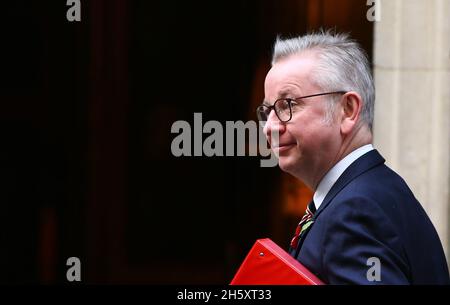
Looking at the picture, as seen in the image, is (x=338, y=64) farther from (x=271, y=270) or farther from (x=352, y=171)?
(x=271, y=270)

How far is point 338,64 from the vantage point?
2.00 meters

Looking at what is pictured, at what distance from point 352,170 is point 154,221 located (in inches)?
144

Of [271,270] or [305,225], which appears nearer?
[271,270]

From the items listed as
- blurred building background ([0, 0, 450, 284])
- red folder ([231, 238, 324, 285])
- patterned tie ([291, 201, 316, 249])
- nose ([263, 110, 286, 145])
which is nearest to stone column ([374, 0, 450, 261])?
blurred building background ([0, 0, 450, 284])

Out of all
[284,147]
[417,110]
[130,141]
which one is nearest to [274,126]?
[284,147]

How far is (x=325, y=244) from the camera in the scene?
5.76 feet

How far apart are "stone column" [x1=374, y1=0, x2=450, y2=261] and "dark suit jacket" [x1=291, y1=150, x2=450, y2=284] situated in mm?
2437

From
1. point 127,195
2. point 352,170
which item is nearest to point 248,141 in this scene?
point 127,195

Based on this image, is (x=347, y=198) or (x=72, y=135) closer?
(x=347, y=198)

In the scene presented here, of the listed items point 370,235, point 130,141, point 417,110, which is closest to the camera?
point 370,235

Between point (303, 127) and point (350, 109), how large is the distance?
0.14 meters

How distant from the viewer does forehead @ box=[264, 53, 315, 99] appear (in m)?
1.98

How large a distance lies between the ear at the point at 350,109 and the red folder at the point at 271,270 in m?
0.39
